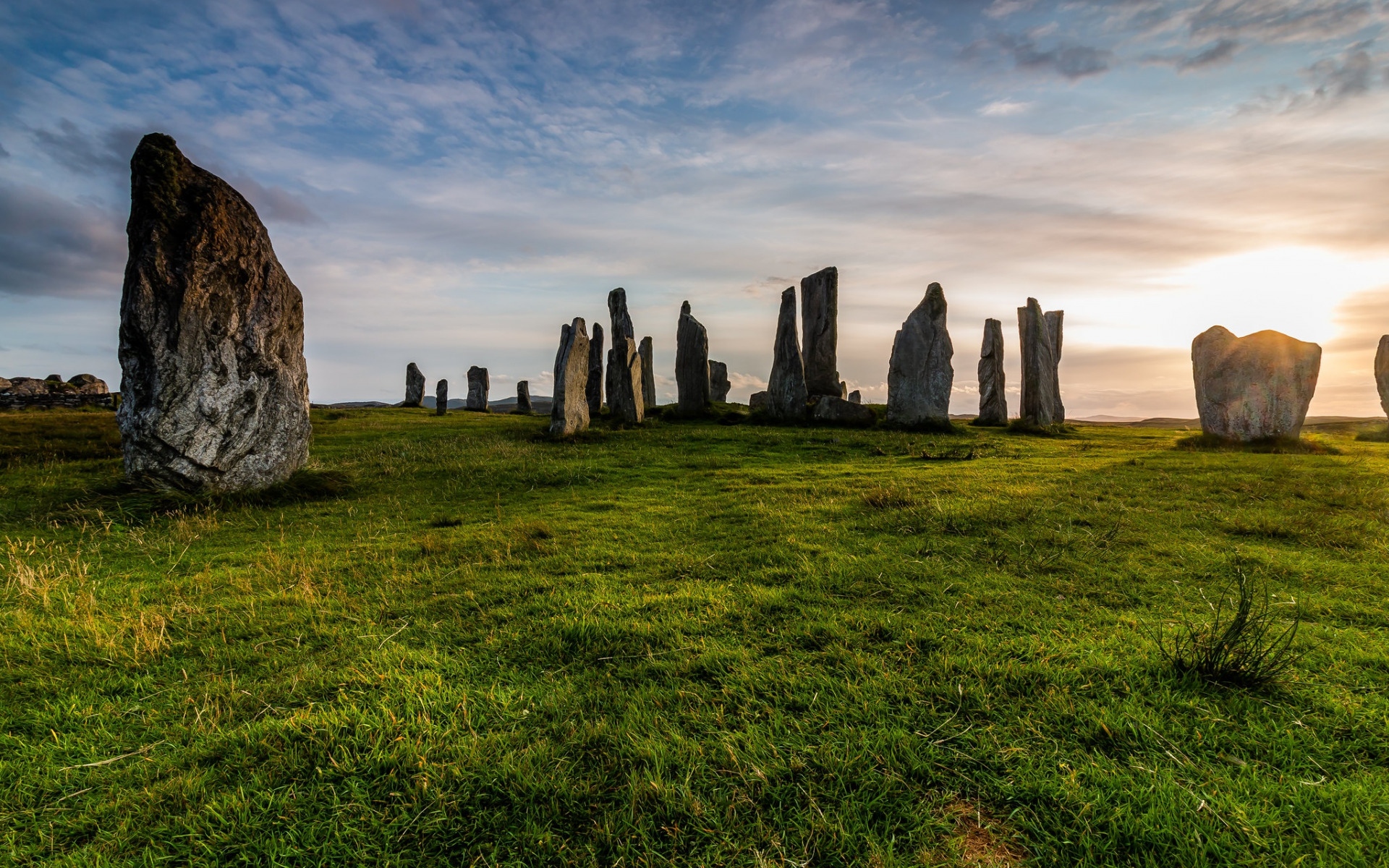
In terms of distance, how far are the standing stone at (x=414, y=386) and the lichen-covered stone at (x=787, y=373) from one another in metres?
28.4

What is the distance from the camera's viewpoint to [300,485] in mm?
10695

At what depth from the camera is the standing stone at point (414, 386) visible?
43.0 metres

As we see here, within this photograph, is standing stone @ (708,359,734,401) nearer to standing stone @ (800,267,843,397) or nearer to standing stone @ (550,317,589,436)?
standing stone @ (800,267,843,397)

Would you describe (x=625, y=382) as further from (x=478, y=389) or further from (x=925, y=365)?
(x=478, y=389)

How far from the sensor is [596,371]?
96.3 ft

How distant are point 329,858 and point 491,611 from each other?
252 cm

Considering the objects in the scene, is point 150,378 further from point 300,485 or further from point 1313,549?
point 1313,549

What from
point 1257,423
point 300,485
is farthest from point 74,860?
point 1257,423

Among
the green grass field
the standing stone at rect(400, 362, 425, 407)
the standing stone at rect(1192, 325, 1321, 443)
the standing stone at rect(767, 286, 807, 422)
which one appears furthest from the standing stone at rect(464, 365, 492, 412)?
the standing stone at rect(1192, 325, 1321, 443)

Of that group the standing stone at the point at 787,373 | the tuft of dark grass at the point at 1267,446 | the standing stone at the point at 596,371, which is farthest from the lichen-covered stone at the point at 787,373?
the tuft of dark grass at the point at 1267,446

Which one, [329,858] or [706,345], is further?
[706,345]

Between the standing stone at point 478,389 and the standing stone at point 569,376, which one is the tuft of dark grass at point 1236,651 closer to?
the standing stone at point 569,376

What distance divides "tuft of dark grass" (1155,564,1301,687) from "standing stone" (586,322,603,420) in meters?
25.7

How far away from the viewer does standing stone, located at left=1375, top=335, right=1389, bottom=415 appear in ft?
74.7
